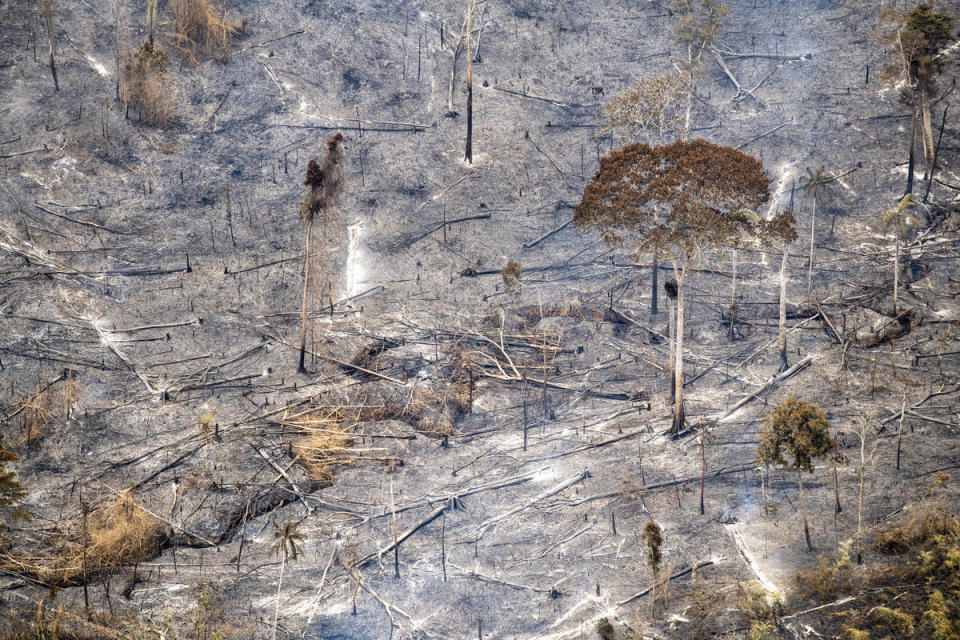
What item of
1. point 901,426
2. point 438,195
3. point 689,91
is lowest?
point 901,426

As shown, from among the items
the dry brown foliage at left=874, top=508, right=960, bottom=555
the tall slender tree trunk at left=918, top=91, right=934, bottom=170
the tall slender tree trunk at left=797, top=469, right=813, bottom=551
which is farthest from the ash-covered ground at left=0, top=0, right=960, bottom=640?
the dry brown foliage at left=874, top=508, right=960, bottom=555

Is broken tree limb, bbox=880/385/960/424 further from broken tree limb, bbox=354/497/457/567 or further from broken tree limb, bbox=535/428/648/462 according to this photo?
broken tree limb, bbox=354/497/457/567

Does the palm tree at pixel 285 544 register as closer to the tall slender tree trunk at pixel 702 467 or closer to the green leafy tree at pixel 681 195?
the tall slender tree trunk at pixel 702 467

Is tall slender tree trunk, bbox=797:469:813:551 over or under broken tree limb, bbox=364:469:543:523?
over

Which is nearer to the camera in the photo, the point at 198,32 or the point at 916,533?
the point at 916,533

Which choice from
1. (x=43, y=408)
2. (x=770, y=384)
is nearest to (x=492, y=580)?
(x=770, y=384)

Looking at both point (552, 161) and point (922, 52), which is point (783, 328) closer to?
point (922, 52)
